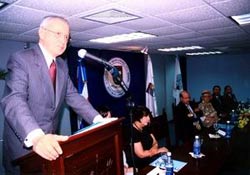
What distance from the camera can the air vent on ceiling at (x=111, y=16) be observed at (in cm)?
254

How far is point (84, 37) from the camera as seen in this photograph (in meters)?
3.97

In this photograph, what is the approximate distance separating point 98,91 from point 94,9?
3234 mm

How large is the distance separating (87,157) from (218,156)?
6.90 ft

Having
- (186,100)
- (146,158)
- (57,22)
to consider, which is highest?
(57,22)

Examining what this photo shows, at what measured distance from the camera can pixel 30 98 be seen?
4.03 feet

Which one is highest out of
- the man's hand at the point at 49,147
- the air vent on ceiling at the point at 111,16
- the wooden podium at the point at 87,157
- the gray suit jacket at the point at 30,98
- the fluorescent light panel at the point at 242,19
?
the fluorescent light panel at the point at 242,19

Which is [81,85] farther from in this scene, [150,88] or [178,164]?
[178,164]

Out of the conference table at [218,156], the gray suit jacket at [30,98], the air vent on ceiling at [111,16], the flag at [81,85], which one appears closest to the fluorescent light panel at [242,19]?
the air vent on ceiling at [111,16]

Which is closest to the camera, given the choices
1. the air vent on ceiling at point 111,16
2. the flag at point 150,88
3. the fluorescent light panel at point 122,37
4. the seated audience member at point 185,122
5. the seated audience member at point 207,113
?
the air vent on ceiling at point 111,16

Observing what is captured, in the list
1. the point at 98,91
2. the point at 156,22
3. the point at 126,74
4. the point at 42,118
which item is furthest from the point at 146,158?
the point at 126,74

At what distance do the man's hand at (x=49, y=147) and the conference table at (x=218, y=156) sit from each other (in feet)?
4.99

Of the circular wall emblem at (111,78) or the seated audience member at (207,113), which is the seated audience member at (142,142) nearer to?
the seated audience member at (207,113)

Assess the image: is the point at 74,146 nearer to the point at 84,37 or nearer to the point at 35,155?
the point at 35,155

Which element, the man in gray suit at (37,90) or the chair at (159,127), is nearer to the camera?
the man in gray suit at (37,90)
